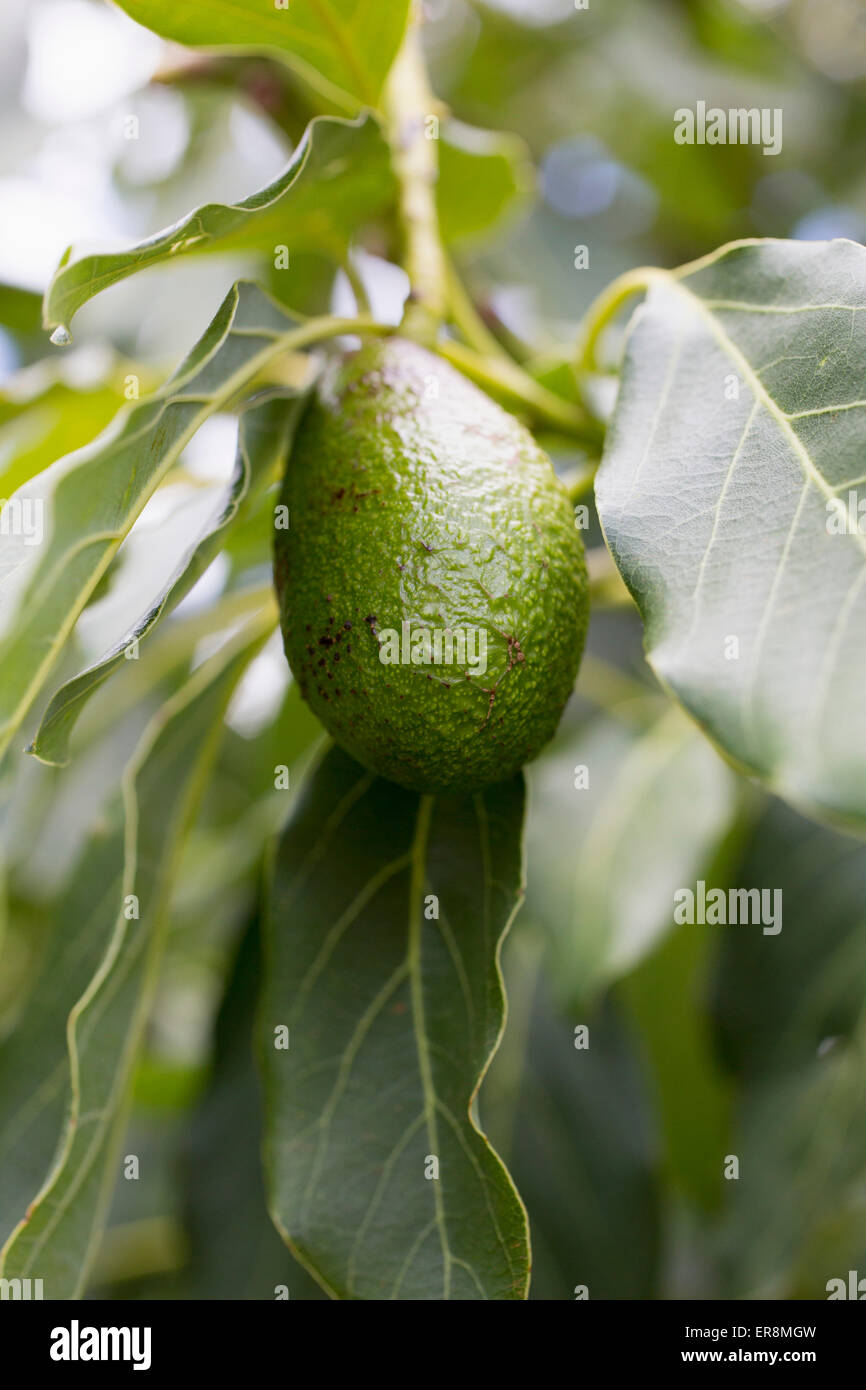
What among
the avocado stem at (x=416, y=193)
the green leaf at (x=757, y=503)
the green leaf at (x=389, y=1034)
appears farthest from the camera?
the avocado stem at (x=416, y=193)

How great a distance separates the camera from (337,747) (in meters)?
0.76

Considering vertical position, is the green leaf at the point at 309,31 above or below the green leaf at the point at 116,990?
above

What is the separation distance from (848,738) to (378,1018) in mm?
414

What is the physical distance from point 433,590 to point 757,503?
162mm

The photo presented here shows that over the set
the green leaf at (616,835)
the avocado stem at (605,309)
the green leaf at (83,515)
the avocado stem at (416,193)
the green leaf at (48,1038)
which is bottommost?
the green leaf at (48,1038)

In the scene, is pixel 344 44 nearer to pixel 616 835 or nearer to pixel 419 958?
pixel 419 958

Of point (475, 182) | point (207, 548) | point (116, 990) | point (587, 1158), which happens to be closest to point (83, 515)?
point (207, 548)

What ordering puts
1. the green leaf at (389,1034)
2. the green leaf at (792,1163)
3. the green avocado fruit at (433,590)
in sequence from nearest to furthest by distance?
1. the green avocado fruit at (433,590)
2. the green leaf at (389,1034)
3. the green leaf at (792,1163)

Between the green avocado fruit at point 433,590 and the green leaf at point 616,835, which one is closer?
the green avocado fruit at point 433,590

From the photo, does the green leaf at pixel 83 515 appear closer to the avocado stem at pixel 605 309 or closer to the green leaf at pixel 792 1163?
the avocado stem at pixel 605 309

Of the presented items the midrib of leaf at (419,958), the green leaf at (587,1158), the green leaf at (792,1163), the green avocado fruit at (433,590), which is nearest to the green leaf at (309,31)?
the green avocado fruit at (433,590)

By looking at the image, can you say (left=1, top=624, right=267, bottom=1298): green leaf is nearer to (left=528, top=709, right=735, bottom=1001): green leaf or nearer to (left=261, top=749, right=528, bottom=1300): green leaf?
(left=261, top=749, right=528, bottom=1300): green leaf

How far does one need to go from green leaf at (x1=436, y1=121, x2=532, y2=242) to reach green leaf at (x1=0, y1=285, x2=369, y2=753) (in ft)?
1.46

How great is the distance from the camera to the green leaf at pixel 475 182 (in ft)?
3.26
